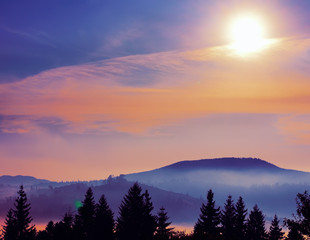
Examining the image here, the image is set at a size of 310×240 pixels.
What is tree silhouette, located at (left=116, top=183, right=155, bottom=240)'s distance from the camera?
219 feet

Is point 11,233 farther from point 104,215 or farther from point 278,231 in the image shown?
point 278,231

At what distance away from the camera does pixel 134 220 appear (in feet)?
223

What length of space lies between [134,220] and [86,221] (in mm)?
8820

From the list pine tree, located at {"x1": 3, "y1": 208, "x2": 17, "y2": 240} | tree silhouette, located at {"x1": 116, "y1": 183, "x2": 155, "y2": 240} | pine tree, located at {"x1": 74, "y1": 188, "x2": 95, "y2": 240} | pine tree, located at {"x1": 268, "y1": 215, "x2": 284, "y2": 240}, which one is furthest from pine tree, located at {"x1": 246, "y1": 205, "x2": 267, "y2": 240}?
Result: pine tree, located at {"x1": 3, "y1": 208, "x2": 17, "y2": 240}

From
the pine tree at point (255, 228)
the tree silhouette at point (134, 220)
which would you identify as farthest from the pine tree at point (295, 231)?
the pine tree at point (255, 228)

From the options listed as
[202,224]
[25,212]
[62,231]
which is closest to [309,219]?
[62,231]

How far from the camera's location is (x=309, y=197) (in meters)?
25.6

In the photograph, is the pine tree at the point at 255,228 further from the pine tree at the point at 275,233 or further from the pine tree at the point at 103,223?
the pine tree at the point at 103,223

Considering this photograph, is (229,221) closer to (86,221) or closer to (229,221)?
(229,221)

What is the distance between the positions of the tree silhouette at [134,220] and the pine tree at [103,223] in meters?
1.64

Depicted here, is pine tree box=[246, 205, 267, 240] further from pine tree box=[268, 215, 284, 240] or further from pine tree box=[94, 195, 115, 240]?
pine tree box=[94, 195, 115, 240]

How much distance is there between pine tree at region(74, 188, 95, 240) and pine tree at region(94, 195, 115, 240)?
3.20 ft

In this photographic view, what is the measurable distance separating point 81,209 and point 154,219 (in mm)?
13480

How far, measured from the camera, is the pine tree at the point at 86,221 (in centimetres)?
6794
